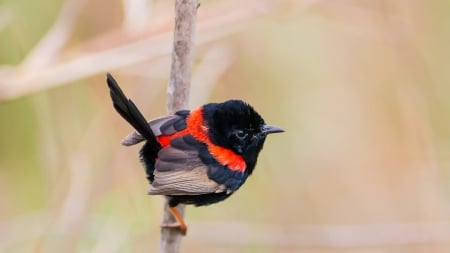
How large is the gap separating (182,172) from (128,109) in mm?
360

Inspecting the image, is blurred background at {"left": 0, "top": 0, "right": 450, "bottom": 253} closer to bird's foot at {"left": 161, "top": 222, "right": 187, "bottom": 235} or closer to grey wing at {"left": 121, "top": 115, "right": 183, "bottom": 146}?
bird's foot at {"left": 161, "top": 222, "right": 187, "bottom": 235}

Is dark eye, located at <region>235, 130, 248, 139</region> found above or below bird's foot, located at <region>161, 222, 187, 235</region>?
above

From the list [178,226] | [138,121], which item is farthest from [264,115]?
[138,121]

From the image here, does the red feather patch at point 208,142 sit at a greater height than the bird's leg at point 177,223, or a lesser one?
greater

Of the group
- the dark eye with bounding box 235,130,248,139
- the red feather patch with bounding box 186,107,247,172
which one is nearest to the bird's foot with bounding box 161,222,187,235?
the red feather patch with bounding box 186,107,247,172

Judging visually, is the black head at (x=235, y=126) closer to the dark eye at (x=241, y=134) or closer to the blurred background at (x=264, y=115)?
the dark eye at (x=241, y=134)

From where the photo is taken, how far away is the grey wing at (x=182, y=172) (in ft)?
10.0

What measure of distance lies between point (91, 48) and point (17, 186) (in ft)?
3.56

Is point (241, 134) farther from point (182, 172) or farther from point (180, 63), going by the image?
point (180, 63)

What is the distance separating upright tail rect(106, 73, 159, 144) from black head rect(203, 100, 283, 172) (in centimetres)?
33

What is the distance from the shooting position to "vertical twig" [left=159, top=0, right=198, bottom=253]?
2.90 metres

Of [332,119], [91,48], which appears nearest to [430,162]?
[332,119]

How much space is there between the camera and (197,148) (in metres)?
3.28

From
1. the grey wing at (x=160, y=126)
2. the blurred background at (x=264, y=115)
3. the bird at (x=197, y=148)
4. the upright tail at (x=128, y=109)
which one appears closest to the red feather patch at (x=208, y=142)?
the bird at (x=197, y=148)
